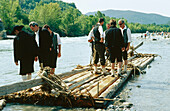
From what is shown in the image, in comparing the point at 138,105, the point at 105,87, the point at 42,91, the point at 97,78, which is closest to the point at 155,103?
the point at 138,105

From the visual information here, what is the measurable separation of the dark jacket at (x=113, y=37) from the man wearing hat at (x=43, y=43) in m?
2.13

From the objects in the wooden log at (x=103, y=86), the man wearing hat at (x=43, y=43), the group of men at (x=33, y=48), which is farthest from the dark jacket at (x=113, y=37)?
the man wearing hat at (x=43, y=43)

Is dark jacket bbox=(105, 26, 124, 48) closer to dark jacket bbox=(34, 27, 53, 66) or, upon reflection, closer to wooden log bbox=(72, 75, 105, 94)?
wooden log bbox=(72, 75, 105, 94)

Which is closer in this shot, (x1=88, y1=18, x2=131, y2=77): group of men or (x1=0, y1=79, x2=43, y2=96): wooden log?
(x1=0, y1=79, x2=43, y2=96): wooden log

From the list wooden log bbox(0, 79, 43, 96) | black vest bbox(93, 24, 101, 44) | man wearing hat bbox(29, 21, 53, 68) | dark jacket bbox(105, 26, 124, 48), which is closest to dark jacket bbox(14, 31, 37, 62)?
man wearing hat bbox(29, 21, 53, 68)

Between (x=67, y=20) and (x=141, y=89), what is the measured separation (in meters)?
99.0

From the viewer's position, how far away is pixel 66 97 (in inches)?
247

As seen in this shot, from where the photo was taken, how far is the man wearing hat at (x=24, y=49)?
262 inches

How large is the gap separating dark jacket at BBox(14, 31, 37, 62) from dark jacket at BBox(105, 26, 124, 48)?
284 cm

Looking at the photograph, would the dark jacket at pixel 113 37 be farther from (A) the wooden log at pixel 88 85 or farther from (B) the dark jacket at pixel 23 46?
(B) the dark jacket at pixel 23 46

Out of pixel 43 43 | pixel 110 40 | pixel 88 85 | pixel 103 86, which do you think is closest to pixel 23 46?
pixel 43 43

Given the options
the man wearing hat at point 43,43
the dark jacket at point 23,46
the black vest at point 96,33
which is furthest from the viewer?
the black vest at point 96,33

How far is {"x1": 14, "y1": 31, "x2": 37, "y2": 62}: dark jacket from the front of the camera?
664 cm

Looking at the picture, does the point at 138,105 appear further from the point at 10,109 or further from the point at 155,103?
the point at 10,109
